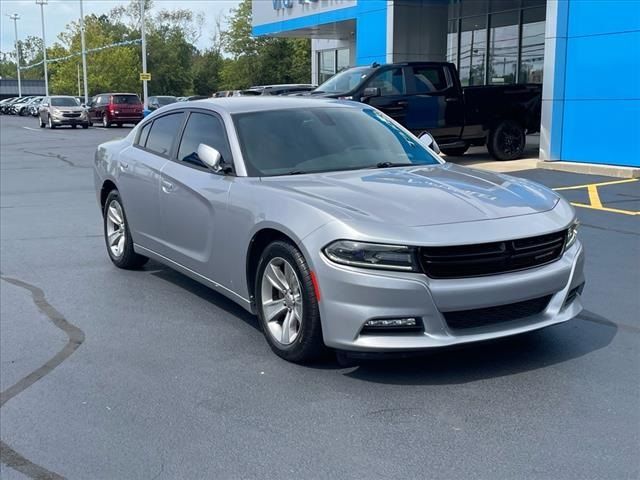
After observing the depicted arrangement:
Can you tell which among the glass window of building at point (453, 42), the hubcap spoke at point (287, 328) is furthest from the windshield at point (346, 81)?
the glass window of building at point (453, 42)

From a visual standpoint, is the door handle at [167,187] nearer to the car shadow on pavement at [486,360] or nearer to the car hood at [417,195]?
the car hood at [417,195]

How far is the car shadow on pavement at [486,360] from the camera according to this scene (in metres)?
4.39

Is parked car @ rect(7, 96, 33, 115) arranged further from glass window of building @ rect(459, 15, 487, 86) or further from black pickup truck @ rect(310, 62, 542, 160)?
black pickup truck @ rect(310, 62, 542, 160)

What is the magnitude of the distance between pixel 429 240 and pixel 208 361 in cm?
169

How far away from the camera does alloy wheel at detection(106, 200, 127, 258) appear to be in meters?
7.17

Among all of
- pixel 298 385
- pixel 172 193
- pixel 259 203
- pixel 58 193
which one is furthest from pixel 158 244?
pixel 58 193

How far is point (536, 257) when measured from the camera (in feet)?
14.4

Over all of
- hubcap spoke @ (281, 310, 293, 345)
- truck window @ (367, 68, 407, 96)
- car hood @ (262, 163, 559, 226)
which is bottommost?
hubcap spoke @ (281, 310, 293, 345)

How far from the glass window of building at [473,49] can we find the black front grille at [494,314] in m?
22.9

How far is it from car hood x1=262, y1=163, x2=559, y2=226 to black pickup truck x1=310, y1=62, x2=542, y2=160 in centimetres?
948

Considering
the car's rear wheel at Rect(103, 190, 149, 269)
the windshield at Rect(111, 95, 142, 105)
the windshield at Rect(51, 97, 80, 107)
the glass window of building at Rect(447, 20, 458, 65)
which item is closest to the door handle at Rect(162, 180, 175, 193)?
the car's rear wheel at Rect(103, 190, 149, 269)

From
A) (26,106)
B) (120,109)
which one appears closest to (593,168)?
(120,109)

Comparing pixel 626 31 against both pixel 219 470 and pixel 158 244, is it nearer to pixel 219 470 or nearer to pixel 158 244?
pixel 158 244

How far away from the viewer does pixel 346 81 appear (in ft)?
50.1
